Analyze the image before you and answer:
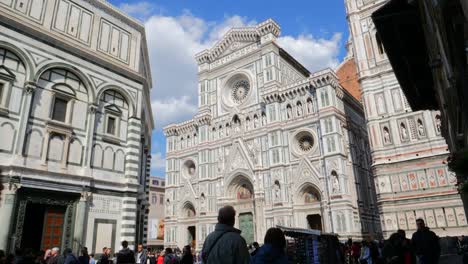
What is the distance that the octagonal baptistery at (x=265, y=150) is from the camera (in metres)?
29.5

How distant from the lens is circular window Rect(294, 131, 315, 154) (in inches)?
1245

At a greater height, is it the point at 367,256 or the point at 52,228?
the point at 52,228

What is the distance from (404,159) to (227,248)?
73.3 feet

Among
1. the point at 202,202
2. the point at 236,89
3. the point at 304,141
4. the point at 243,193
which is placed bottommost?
the point at 202,202

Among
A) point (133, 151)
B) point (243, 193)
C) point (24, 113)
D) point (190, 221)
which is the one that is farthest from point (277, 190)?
point (24, 113)

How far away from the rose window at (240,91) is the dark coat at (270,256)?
114 ft

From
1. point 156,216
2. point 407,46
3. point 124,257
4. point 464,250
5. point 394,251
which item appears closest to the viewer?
point 394,251

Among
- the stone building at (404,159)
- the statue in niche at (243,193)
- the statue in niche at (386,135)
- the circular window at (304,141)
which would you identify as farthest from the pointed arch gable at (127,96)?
the statue in niche at (243,193)

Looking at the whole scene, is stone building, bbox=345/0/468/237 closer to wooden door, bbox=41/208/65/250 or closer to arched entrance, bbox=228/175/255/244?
arched entrance, bbox=228/175/255/244

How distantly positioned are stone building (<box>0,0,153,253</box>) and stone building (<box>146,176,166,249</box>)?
127ft

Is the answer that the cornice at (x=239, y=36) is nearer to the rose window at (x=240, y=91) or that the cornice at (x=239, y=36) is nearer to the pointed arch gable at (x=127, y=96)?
the rose window at (x=240, y=91)

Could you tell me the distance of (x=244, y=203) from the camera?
111 feet

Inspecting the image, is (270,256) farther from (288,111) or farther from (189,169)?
(189,169)

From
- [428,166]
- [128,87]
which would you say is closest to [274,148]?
[428,166]
